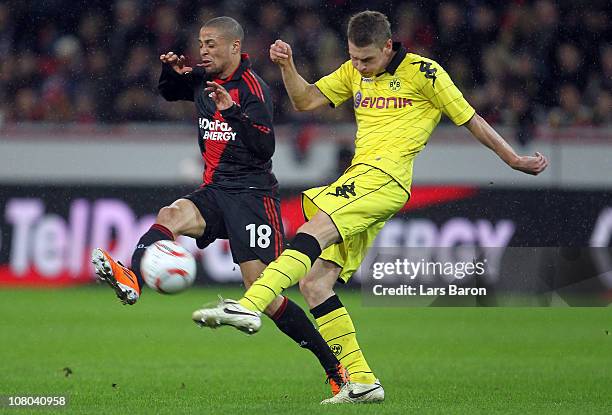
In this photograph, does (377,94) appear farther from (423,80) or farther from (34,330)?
(34,330)

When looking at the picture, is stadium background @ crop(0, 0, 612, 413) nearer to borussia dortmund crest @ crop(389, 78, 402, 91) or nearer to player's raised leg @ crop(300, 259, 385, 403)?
player's raised leg @ crop(300, 259, 385, 403)

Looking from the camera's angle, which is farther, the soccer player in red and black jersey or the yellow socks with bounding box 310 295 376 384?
the soccer player in red and black jersey

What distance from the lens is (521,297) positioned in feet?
42.1

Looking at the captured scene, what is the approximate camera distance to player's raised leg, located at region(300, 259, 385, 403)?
636cm

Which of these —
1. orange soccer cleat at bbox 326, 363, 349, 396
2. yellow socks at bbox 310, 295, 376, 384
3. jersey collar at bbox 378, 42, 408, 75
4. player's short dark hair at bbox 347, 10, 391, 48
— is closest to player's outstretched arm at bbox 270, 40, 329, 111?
player's short dark hair at bbox 347, 10, 391, 48

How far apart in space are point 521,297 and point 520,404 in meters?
6.66

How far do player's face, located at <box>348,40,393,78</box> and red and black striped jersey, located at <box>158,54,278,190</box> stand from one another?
2.21 feet

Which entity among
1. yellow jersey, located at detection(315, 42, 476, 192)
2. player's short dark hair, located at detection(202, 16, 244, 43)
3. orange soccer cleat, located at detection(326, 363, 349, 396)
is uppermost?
player's short dark hair, located at detection(202, 16, 244, 43)

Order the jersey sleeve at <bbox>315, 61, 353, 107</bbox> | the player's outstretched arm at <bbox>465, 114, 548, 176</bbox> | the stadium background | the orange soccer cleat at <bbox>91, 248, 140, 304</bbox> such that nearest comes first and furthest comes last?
the orange soccer cleat at <bbox>91, 248, 140, 304</bbox>, the player's outstretched arm at <bbox>465, 114, 548, 176</bbox>, the jersey sleeve at <bbox>315, 61, 353, 107</bbox>, the stadium background

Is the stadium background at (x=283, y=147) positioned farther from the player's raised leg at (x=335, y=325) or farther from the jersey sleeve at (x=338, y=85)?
the jersey sleeve at (x=338, y=85)

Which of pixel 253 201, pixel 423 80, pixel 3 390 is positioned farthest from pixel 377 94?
pixel 3 390

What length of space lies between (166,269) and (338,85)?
5.22ft

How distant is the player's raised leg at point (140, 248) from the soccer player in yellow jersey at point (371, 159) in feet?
2.40

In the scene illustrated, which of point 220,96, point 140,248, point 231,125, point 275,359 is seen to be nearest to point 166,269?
point 140,248
